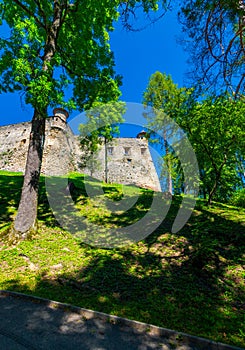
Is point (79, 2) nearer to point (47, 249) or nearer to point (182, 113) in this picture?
point (182, 113)

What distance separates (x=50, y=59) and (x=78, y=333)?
→ 24.2ft

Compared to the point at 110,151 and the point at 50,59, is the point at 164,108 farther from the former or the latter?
the point at 110,151

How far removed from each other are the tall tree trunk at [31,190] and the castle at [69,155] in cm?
1236

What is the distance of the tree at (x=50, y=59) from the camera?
5476mm

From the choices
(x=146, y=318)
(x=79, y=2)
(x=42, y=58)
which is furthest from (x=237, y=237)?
(x=79, y=2)

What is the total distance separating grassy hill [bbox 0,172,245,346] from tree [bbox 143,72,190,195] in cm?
562

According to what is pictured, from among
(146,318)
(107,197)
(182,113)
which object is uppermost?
(182,113)

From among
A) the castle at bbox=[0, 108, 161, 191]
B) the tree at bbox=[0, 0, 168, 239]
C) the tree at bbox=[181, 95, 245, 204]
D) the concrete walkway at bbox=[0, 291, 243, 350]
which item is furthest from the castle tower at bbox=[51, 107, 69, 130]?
the concrete walkway at bbox=[0, 291, 243, 350]

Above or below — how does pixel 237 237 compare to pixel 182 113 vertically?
below

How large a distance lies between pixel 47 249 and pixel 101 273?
2.04 m

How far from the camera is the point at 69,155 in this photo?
23797mm

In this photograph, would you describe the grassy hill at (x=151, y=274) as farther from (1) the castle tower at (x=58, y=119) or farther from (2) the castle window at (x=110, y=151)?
(2) the castle window at (x=110, y=151)

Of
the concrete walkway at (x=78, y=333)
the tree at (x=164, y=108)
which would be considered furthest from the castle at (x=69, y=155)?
the concrete walkway at (x=78, y=333)

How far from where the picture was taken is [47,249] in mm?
5727
